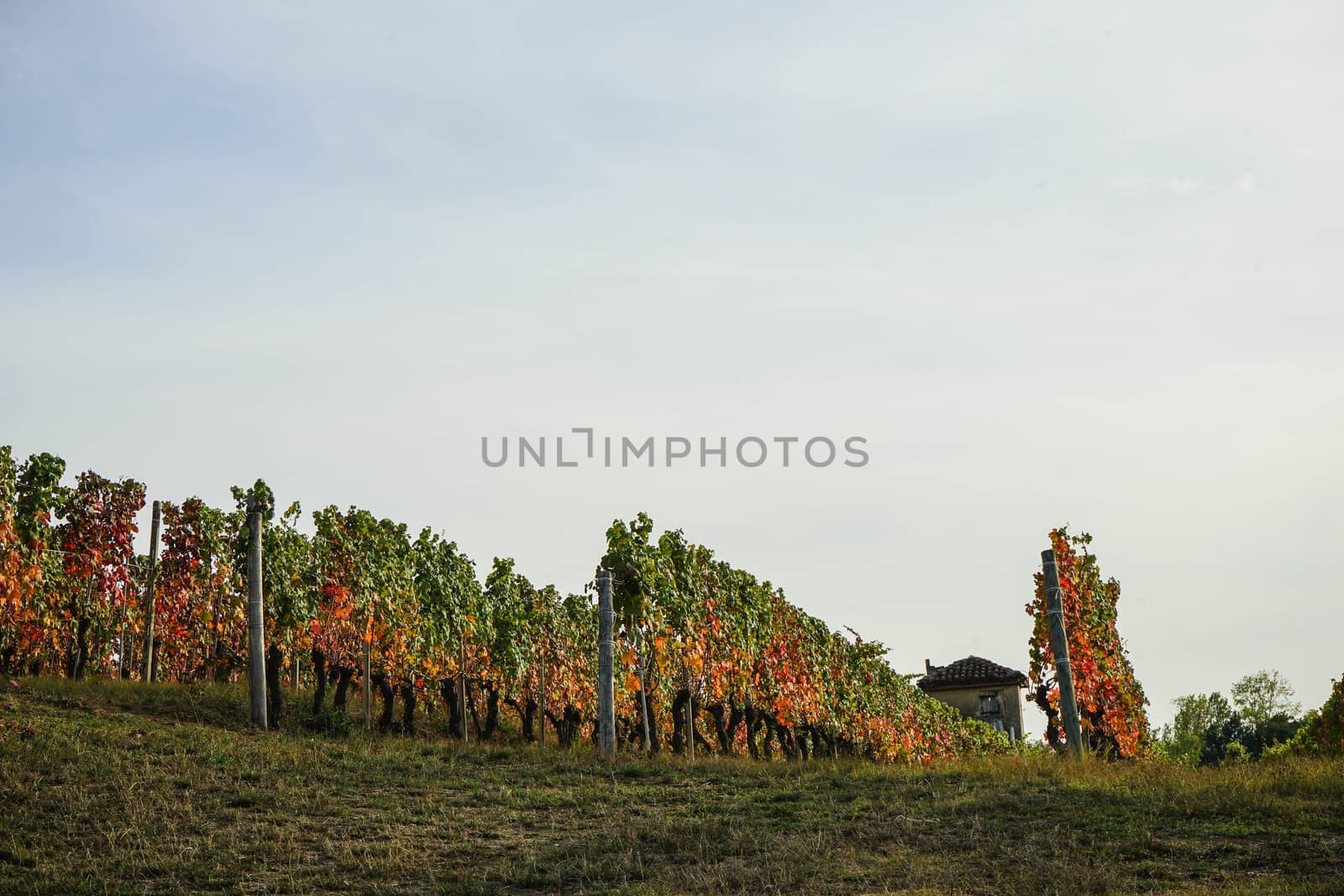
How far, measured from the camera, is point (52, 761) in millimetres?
11023

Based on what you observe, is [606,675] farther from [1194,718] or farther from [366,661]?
[1194,718]

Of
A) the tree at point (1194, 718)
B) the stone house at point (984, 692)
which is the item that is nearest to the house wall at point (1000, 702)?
the stone house at point (984, 692)

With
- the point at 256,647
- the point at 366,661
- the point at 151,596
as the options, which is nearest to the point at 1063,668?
the point at 366,661

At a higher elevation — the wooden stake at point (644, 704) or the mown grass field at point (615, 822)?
the wooden stake at point (644, 704)

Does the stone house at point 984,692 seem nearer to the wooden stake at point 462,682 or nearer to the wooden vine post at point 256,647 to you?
the wooden stake at point 462,682

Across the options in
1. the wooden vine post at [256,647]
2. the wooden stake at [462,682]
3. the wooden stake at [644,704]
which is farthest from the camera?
the wooden stake at [462,682]

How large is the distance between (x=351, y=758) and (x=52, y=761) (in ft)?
10.4

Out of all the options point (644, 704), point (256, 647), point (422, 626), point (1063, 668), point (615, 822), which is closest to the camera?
point (615, 822)

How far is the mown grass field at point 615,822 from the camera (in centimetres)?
793

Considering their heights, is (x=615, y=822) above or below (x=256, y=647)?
below

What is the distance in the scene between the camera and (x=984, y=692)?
182 ft

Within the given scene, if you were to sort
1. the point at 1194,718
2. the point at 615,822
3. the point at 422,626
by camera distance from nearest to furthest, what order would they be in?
the point at 615,822
the point at 422,626
the point at 1194,718

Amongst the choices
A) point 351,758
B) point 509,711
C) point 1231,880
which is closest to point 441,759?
point 351,758

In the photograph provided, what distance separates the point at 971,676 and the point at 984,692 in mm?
1000
